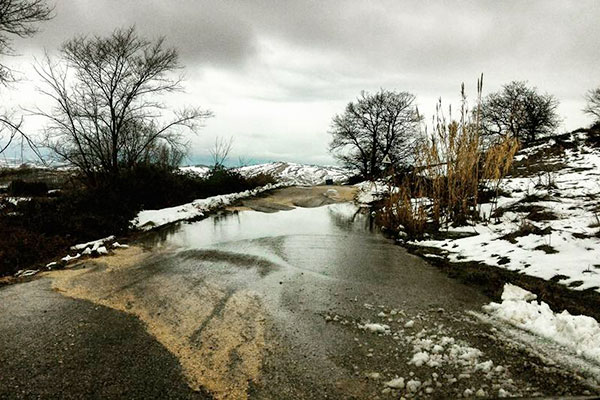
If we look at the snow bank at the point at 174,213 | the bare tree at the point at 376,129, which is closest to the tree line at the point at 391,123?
the bare tree at the point at 376,129

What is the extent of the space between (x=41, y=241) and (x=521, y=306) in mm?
7387

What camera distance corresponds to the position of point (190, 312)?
3250 mm

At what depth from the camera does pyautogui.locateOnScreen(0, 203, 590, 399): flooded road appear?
7.02ft

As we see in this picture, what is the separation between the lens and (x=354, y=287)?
3.99 m

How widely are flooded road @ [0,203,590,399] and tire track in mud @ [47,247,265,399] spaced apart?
1cm

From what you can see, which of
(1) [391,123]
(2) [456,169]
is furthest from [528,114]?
(2) [456,169]

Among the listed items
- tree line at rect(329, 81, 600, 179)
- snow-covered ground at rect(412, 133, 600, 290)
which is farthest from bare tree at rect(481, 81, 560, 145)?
snow-covered ground at rect(412, 133, 600, 290)

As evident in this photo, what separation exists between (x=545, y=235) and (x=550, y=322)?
8.27 ft

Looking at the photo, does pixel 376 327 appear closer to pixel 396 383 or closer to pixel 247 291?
pixel 396 383

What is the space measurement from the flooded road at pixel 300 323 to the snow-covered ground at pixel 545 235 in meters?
0.94

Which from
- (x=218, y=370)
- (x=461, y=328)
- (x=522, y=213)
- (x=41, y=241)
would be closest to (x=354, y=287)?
(x=461, y=328)

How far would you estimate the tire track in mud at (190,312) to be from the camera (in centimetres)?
230

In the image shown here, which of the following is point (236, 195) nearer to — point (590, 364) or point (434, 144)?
point (434, 144)

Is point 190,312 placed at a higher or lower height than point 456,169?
lower
